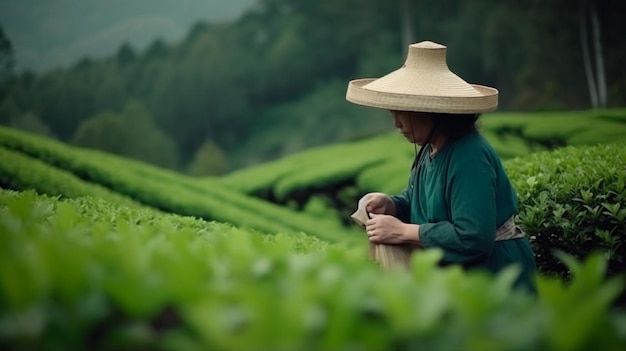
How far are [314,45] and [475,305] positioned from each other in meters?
27.7

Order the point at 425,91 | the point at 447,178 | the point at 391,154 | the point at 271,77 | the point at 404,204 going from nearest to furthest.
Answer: the point at 447,178 < the point at 425,91 < the point at 404,204 < the point at 391,154 < the point at 271,77

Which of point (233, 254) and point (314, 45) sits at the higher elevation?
point (233, 254)

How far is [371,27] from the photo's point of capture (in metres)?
26.2

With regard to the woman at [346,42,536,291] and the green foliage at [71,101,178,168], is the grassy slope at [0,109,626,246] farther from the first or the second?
the green foliage at [71,101,178,168]

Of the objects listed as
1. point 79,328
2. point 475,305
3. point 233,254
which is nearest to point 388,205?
point 233,254

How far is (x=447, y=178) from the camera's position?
288 centimetres

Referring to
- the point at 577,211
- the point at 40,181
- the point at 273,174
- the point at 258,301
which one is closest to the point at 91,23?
the point at 273,174

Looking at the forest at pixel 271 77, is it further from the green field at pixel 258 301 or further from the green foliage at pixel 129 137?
the green field at pixel 258 301

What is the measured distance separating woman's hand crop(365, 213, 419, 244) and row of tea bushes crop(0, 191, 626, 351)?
1.27 meters

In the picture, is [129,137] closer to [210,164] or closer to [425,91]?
[210,164]

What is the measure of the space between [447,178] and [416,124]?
303 mm

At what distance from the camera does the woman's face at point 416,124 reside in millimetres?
3049

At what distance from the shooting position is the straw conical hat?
2.95 metres

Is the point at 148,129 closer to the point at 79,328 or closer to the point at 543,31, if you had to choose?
the point at 543,31
